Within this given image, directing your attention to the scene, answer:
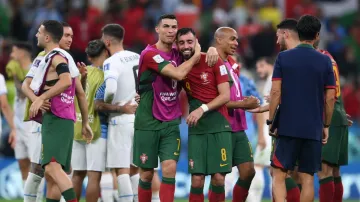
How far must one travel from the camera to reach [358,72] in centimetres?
2239

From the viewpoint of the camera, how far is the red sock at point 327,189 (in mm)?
11781

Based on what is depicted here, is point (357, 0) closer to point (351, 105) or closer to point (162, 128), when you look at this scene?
point (351, 105)

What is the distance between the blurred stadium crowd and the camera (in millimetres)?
21234

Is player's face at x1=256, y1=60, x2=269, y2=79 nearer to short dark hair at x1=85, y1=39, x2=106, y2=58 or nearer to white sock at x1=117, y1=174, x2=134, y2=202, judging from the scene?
short dark hair at x1=85, y1=39, x2=106, y2=58

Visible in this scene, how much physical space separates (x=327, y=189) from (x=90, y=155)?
3229 mm

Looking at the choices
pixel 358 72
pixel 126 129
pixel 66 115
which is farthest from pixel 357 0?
pixel 66 115

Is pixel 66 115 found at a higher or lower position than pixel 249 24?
lower

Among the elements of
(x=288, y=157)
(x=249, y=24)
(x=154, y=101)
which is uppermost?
(x=249, y=24)

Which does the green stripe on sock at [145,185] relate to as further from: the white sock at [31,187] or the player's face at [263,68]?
the player's face at [263,68]

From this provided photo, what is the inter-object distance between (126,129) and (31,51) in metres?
3.33

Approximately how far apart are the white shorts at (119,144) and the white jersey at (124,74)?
11cm

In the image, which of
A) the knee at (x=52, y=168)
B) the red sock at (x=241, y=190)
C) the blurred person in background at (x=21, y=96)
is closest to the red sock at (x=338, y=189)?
the red sock at (x=241, y=190)

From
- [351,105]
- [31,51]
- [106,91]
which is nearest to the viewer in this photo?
[106,91]

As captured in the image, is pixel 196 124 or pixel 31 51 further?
pixel 31 51
